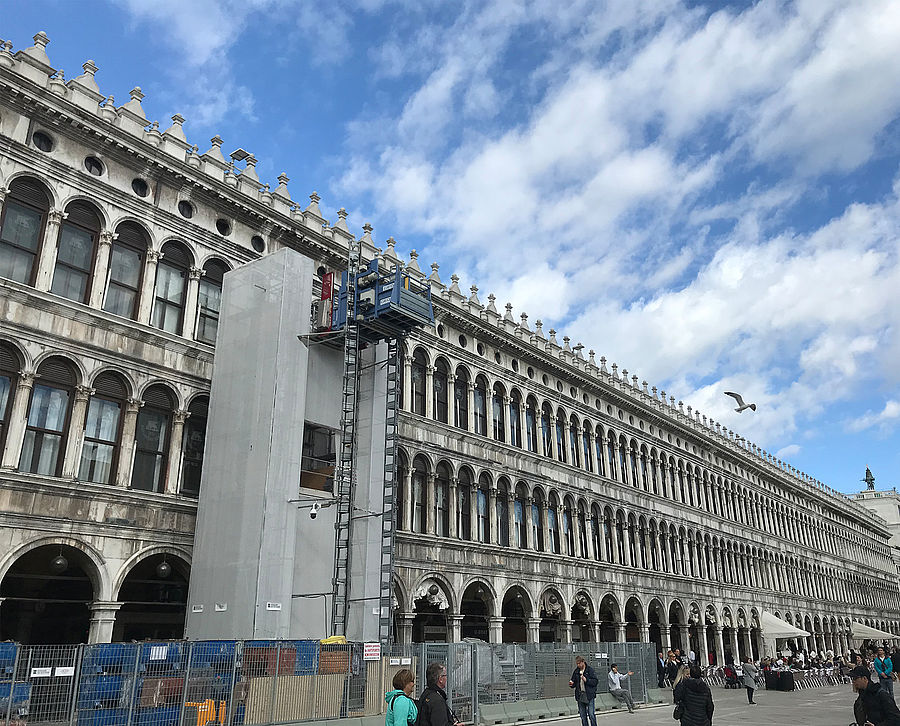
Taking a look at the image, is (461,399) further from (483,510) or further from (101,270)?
(101,270)

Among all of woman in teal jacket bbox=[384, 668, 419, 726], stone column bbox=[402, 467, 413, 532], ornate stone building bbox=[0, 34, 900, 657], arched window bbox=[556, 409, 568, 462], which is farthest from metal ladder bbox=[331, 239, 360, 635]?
arched window bbox=[556, 409, 568, 462]

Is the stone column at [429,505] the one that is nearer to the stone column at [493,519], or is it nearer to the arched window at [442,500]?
the arched window at [442,500]

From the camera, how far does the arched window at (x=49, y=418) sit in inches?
721

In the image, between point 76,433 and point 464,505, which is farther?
point 464,505

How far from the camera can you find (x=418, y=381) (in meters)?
29.1

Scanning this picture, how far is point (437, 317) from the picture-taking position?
1192 inches

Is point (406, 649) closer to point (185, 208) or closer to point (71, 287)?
point (71, 287)

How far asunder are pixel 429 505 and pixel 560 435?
10.7m

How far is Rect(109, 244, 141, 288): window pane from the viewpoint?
2088cm

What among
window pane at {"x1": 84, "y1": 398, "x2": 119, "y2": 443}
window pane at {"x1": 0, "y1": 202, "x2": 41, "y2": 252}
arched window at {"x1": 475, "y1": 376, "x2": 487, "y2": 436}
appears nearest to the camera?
window pane at {"x1": 0, "y1": 202, "x2": 41, "y2": 252}

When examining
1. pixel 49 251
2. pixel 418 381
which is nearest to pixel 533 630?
pixel 418 381

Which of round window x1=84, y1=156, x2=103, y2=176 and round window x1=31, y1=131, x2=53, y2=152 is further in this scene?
round window x1=84, y1=156, x2=103, y2=176

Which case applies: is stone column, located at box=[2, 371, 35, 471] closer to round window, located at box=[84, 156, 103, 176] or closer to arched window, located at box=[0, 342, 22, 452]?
arched window, located at box=[0, 342, 22, 452]

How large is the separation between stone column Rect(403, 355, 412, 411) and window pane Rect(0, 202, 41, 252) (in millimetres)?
12578
